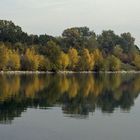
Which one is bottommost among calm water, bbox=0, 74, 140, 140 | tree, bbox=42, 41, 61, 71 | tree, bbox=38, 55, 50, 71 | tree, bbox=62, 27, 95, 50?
calm water, bbox=0, 74, 140, 140

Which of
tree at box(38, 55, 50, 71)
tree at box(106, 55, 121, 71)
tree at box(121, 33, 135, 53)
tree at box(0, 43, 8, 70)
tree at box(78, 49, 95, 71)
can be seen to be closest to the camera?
tree at box(0, 43, 8, 70)

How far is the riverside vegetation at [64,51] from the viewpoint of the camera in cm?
11400

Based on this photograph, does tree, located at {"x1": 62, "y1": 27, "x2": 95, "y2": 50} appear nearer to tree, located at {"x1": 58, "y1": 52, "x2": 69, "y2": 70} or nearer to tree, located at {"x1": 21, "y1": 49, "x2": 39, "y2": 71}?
tree, located at {"x1": 58, "y1": 52, "x2": 69, "y2": 70}

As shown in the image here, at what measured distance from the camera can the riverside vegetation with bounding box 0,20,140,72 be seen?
4488 inches

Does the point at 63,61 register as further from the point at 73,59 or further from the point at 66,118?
the point at 66,118

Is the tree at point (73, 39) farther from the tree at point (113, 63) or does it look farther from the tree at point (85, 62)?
the tree at point (85, 62)

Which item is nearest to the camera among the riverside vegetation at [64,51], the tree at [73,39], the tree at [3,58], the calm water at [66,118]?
the calm water at [66,118]

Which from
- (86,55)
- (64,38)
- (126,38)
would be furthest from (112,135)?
(126,38)

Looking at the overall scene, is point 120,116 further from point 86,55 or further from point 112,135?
point 86,55

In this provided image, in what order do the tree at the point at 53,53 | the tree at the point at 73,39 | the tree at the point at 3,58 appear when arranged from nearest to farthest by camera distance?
the tree at the point at 3,58
the tree at the point at 53,53
the tree at the point at 73,39

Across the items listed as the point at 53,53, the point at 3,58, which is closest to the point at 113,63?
the point at 53,53

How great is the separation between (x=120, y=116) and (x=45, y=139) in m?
10.4

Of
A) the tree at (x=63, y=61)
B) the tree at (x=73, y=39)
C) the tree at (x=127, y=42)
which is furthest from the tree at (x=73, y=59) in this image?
the tree at (x=127, y=42)

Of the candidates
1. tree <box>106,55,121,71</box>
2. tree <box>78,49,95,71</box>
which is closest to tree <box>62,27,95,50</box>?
tree <box>106,55,121,71</box>
